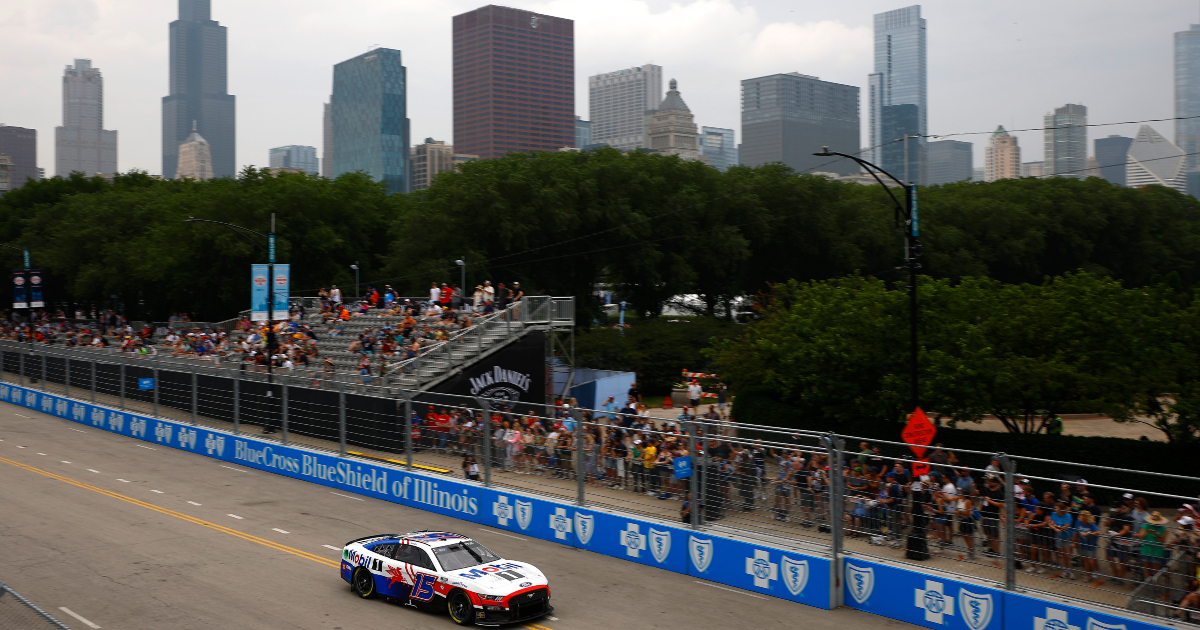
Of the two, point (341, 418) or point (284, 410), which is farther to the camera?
point (284, 410)

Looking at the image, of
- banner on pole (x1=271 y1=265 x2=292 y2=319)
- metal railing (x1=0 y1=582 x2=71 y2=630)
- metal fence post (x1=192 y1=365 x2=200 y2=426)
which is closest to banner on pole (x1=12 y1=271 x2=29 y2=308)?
banner on pole (x1=271 y1=265 x2=292 y2=319)

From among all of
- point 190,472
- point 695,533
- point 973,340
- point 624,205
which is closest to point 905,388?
point 973,340

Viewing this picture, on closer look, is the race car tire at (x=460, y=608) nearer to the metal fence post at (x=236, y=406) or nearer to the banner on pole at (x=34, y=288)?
the metal fence post at (x=236, y=406)

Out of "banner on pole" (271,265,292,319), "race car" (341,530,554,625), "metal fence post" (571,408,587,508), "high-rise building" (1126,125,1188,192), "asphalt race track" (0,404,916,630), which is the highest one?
"high-rise building" (1126,125,1188,192)

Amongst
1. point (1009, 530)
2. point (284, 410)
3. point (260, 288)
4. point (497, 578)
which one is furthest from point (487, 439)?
point (260, 288)

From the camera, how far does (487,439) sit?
1891 cm

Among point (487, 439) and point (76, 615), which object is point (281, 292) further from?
point (76, 615)

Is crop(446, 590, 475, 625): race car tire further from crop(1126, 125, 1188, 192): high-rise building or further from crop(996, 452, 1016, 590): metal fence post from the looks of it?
crop(1126, 125, 1188, 192): high-rise building

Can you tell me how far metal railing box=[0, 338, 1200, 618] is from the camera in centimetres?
1079

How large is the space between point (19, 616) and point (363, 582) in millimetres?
6205

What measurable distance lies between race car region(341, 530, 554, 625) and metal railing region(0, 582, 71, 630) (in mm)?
5600

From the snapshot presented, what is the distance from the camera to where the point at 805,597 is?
14.0 meters

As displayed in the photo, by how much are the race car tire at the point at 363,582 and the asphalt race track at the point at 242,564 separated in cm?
18

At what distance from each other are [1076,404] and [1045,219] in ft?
178
